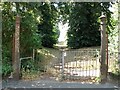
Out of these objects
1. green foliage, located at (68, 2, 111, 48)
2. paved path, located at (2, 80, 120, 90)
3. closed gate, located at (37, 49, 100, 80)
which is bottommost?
paved path, located at (2, 80, 120, 90)

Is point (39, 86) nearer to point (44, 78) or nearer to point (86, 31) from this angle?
point (44, 78)

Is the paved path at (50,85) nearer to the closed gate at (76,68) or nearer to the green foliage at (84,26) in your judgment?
the closed gate at (76,68)

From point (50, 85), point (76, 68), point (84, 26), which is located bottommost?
point (50, 85)

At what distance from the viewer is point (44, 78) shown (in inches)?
316

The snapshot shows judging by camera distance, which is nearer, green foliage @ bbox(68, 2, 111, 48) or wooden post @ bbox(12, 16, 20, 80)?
wooden post @ bbox(12, 16, 20, 80)

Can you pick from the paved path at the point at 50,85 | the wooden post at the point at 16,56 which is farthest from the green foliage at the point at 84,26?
the paved path at the point at 50,85

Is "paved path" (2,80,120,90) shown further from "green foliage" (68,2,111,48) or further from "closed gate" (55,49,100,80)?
"green foliage" (68,2,111,48)

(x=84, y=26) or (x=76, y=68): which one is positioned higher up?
(x=84, y=26)

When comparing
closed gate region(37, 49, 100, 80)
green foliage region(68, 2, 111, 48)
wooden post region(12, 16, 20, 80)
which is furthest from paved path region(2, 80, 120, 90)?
green foliage region(68, 2, 111, 48)

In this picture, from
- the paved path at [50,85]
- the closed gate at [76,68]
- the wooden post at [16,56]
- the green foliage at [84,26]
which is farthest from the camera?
the green foliage at [84,26]

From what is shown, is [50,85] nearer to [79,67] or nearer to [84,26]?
[79,67]

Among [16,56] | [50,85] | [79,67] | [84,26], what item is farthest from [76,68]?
[84,26]

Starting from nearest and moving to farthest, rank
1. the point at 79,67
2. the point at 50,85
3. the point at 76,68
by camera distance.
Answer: the point at 50,85
the point at 76,68
the point at 79,67

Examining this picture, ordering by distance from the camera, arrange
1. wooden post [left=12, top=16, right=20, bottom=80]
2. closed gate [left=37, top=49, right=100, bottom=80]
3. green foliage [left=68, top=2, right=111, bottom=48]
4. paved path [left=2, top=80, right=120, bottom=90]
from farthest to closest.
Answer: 1. green foliage [left=68, top=2, right=111, bottom=48]
2. closed gate [left=37, top=49, right=100, bottom=80]
3. wooden post [left=12, top=16, right=20, bottom=80]
4. paved path [left=2, top=80, right=120, bottom=90]
